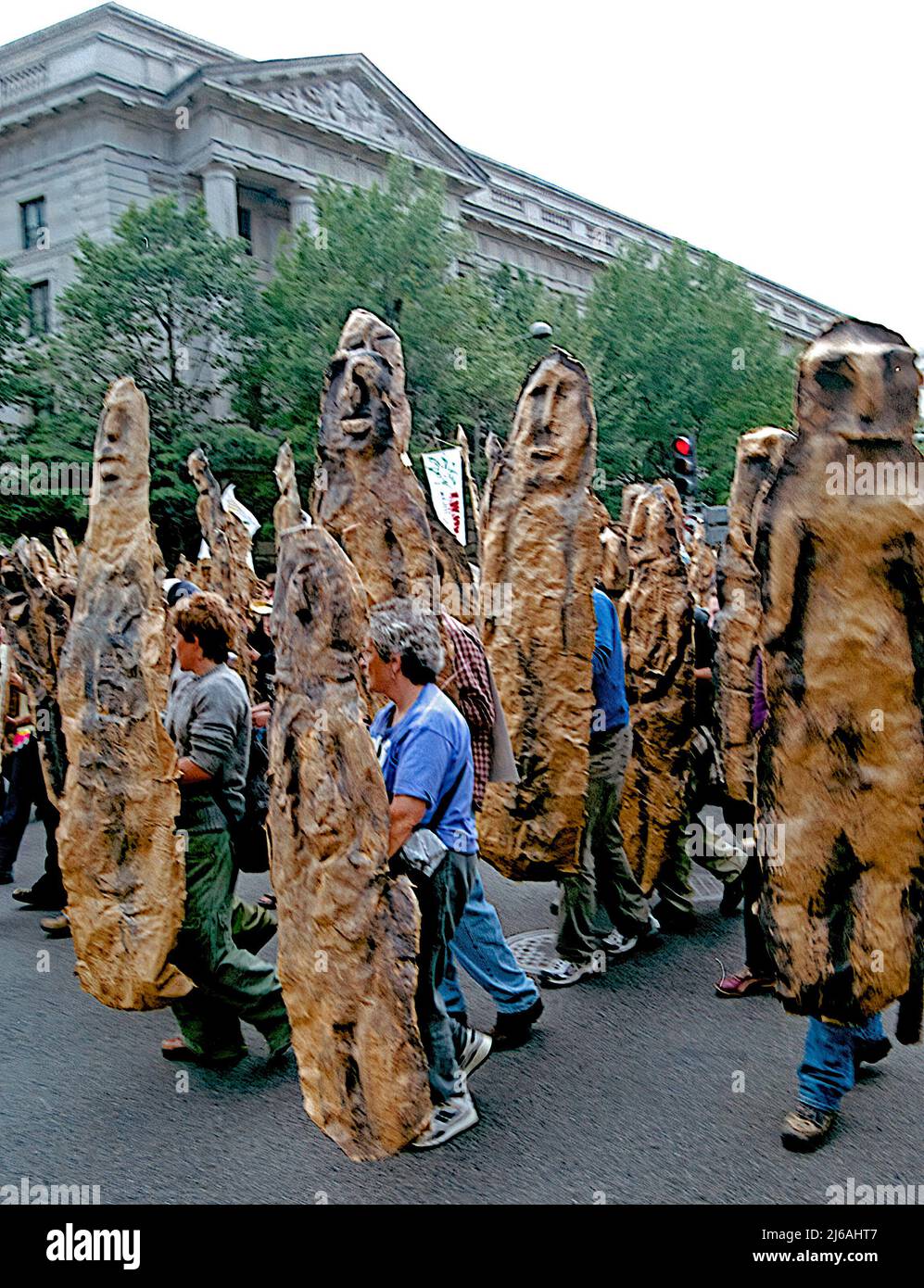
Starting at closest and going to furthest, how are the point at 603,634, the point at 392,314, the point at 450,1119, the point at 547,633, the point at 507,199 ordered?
the point at 450,1119
the point at 547,633
the point at 603,634
the point at 392,314
the point at 507,199

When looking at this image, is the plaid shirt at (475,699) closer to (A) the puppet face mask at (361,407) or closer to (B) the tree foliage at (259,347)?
(A) the puppet face mask at (361,407)

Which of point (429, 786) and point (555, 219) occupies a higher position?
point (555, 219)

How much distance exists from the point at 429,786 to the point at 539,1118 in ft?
4.88

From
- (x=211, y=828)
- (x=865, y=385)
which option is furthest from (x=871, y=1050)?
(x=211, y=828)

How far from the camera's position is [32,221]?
30891 mm

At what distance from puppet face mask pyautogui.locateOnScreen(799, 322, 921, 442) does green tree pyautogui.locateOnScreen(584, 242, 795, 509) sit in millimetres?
23926

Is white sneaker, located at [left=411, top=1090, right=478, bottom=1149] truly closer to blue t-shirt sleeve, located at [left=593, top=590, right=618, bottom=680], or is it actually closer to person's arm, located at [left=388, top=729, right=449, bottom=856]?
person's arm, located at [left=388, top=729, right=449, bottom=856]

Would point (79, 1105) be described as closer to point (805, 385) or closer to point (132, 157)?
point (805, 385)

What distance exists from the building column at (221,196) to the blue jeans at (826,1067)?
2909 centimetres

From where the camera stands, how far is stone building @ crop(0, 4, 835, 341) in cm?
2909

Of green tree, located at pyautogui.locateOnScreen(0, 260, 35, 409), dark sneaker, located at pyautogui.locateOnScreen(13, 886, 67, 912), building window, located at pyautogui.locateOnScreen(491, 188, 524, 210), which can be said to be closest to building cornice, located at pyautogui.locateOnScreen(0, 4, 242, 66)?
green tree, located at pyautogui.locateOnScreen(0, 260, 35, 409)

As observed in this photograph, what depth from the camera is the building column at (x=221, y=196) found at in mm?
29453

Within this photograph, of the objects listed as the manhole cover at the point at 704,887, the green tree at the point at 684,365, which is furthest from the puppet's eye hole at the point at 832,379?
the green tree at the point at 684,365

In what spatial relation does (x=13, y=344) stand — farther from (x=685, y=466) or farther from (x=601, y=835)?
(x=601, y=835)
